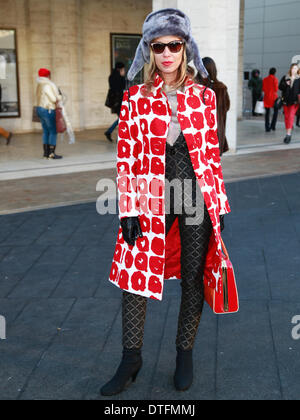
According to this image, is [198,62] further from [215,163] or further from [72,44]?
[72,44]

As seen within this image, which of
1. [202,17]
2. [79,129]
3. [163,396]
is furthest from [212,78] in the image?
[79,129]

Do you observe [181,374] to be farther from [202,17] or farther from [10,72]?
[10,72]

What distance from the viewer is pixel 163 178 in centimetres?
275

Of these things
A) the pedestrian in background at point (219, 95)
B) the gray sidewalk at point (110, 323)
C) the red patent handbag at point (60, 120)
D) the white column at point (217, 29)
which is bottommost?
the gray sidewalk at point (110, 323)

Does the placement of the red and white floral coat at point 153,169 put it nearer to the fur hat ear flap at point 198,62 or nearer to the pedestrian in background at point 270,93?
the fur hat ear flap at point 198,62

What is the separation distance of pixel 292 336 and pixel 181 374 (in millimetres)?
934

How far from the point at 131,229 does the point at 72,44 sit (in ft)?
45.6

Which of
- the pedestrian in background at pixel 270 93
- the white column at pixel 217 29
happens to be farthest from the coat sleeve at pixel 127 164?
the pedestrian in background at pixel 270 93

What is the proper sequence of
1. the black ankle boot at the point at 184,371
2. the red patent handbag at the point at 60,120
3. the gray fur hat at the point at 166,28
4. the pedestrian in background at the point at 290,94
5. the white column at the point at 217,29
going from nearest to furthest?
the gray fur hat at the point at 166,28 < the black ankle boot at the point at 184,371 < the red patent handbag at the point at 60,120 < the white column at the point at 217,29 < the pedestrian in background at the point at 290,94

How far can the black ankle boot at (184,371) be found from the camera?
290 centimetres

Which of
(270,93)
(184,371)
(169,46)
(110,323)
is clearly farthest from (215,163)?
(270,93)

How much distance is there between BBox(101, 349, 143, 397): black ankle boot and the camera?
9.35 ft

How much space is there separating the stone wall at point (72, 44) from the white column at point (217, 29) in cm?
534

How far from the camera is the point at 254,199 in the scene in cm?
730
